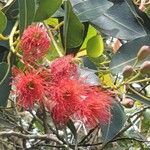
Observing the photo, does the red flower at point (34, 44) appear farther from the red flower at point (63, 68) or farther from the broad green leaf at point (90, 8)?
the broad green leaf at point (90, 8)

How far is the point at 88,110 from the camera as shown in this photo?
29.6 inches

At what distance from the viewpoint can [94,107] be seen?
77 centimetres

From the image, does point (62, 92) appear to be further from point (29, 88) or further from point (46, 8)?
point (46, 8)

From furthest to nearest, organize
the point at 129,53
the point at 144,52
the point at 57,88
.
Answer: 1. the point at 129,53
2. the point at 144,52
3. the point at 57,88

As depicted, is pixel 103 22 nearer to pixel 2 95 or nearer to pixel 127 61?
pixel 127 61

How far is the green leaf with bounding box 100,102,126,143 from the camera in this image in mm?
899

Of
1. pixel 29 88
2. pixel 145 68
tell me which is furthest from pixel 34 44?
pixel 145 68

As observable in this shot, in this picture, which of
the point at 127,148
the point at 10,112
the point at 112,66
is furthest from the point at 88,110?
the point at 127,148

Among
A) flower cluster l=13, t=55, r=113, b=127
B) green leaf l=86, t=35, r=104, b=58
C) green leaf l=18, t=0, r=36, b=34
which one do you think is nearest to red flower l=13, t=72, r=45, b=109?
flower cluster l=13, t=55, r=113, b=127

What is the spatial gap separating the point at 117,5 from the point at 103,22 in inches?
1.9

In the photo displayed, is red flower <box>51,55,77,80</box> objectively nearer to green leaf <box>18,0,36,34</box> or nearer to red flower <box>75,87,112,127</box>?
red flower <box>75,87,112,127</box>

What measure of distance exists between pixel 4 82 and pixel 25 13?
0.13 metres

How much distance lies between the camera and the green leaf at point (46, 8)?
0.90 meters

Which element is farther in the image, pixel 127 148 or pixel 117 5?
pixel 127 148
